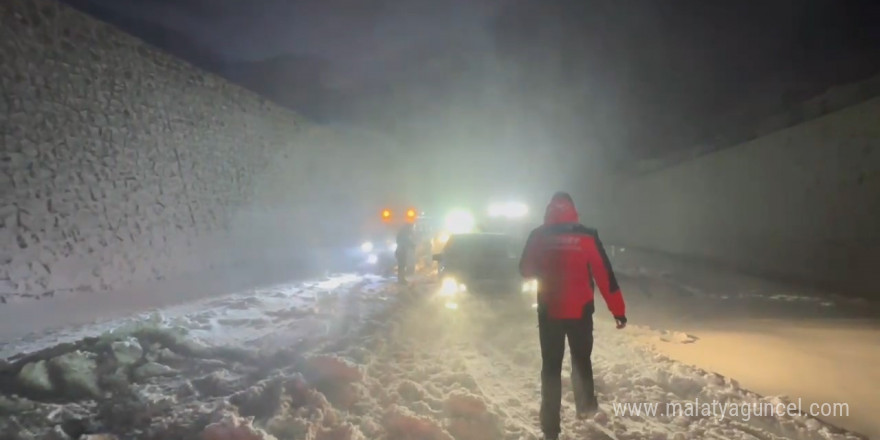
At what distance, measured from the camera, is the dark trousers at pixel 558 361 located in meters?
5.16

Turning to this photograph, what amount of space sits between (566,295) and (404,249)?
13258 mm

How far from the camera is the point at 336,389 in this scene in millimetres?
6078

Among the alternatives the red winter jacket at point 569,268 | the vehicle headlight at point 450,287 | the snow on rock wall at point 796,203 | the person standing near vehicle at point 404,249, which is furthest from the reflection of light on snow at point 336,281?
→ the red winter jacket at point 569,268

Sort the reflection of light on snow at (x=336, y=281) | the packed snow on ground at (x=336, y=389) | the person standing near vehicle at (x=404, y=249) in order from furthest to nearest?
the person standing near vehicle at (x=404, y=249)
the reflection of light on snow at (x=336, y=281)
the packed snow on ground at (x=336, y=389)

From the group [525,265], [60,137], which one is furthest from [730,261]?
[60,137]

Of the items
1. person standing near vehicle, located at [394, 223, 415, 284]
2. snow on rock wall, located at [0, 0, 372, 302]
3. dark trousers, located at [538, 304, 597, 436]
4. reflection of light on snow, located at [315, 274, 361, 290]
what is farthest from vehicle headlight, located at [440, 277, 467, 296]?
dark trousers, located at [538, 304, 597, 436]

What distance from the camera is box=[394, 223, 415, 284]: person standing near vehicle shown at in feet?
59.4

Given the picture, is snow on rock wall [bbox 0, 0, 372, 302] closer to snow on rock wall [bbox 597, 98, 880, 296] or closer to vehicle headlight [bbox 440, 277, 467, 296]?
vehicle headlight [bbox 440, 277, 467, 296]

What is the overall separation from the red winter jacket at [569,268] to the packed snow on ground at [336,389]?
108cm

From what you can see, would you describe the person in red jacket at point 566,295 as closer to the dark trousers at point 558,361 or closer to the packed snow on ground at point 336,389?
the dark trousers at point 558,361

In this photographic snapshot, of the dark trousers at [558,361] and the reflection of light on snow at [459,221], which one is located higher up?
the reflection of light on snow at [459,221]

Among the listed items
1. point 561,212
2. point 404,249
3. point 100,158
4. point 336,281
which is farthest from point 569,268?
point 336,281

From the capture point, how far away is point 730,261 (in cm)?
2048

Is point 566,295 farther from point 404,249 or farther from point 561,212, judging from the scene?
point 404,249
